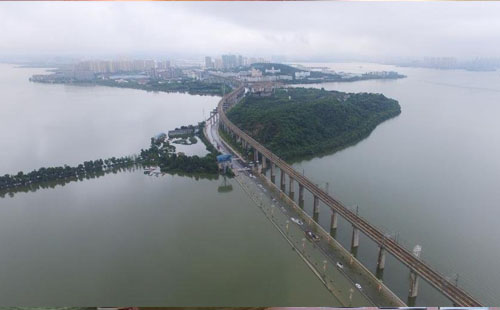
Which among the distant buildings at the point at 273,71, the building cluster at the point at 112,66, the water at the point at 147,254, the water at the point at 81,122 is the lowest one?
the water at the point at 147,254

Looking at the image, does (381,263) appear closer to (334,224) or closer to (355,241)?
(355,241)

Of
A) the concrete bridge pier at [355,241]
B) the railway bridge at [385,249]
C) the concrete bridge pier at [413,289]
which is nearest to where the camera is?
the railway bridge at [385,249]

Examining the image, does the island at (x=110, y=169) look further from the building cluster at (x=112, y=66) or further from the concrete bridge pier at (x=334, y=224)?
the building cluster at (x=112, y=66)

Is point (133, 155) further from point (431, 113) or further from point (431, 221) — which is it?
point (431, 113)

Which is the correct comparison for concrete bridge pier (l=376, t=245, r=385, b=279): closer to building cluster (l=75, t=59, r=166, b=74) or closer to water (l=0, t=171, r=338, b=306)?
water (l=0, t=171, r=338, b=306)

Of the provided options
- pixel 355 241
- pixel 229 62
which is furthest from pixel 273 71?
pixel 355 241

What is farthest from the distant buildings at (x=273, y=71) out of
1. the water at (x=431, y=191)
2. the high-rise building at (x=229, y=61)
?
the water at (x=431, y=191)
